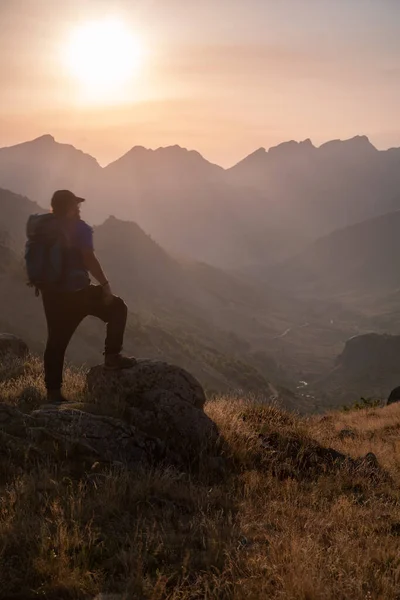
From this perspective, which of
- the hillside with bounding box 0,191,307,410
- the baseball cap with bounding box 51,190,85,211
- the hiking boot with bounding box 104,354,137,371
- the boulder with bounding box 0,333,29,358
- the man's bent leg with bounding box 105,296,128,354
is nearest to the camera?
the baseball cap with bounding box 51,190,85,211

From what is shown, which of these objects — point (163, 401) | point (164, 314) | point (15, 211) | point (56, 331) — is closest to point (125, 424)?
point (163, 401)

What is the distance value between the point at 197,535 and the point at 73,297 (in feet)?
10.3

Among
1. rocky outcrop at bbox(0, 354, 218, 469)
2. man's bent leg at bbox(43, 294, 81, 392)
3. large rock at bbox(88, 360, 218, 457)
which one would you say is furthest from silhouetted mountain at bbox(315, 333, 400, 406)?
man's bent leg at bbox(43, 294, 81, 392)

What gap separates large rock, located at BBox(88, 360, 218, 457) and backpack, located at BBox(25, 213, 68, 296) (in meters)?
1.50

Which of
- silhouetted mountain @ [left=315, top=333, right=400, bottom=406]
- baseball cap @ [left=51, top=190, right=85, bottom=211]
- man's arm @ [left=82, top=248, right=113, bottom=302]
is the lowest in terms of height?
silhouetted mountain @ [left=315, top=333, right=400, bottom=406]

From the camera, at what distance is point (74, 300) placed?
5.80m

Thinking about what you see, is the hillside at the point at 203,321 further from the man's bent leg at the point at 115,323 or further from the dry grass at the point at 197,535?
the dry grass at the point at 197,535

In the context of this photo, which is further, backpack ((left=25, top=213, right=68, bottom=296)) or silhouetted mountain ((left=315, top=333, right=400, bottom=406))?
silhouetted mountain ((left=315, top=333, right=400, bottom=406))

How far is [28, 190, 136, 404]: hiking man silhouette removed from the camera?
567 centimetres

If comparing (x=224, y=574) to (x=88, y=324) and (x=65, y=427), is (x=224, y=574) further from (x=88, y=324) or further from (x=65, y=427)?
(x=88, y=324)

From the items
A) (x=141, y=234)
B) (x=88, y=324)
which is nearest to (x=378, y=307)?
(x=141, y=234)

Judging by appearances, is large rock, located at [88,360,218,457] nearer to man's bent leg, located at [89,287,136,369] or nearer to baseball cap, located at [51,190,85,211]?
man's bent leg, located at [89,287,136,369]

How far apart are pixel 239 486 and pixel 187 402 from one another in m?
1.47

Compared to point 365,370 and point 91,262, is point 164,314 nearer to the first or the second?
point 365,370
